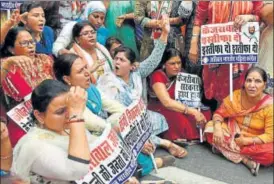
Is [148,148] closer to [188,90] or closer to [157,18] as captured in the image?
[188,90]

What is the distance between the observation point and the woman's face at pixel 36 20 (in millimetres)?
1391

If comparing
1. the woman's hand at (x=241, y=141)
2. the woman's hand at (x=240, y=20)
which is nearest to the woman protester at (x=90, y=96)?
the woman's hand at (x=241, y=141)

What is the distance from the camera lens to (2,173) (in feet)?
4.48

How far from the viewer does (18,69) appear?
4.38ft

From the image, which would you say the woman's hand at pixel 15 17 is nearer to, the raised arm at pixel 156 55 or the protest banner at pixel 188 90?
the raised arm at pixel 156 55

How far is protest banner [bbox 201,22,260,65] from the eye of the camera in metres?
1.59

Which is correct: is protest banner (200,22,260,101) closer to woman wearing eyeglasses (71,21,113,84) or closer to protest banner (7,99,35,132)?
woman wearing eyeglasses (71,21,113,84)

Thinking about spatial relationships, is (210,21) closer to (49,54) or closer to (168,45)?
(168,45)

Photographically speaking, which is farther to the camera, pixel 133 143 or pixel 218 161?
pixel 218 161

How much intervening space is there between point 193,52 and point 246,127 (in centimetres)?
31

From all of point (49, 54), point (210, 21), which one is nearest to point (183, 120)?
point (210, 21)

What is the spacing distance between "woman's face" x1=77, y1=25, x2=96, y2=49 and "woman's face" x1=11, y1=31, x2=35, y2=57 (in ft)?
0.56

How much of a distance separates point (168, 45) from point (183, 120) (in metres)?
0.25

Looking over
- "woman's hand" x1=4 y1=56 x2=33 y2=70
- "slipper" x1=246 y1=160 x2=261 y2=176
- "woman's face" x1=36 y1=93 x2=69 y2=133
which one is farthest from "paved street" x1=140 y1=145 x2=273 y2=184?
"woman's hand" x1=4 y1=56 x2=33 y2=70
